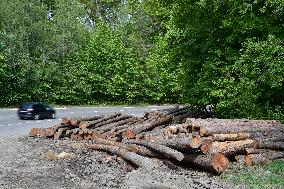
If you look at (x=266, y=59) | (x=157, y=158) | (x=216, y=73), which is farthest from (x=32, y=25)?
(x=157, y=158)

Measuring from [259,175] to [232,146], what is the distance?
6.09ft

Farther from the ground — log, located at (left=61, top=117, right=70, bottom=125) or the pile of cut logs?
log, located at (left=61, top=117, right=70, bottom=125)

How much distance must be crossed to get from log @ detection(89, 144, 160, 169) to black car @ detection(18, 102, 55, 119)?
1887 cm

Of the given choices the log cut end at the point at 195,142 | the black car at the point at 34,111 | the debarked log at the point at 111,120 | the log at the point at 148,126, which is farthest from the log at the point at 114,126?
the black car at the point at 34,111

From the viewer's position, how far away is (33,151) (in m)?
17.0

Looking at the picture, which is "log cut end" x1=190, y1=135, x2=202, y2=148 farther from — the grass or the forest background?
the forest background

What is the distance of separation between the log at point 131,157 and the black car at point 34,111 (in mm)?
18866

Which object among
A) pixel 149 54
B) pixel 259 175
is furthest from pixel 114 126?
pixel 149 54

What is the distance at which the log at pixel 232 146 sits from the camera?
14105 mm

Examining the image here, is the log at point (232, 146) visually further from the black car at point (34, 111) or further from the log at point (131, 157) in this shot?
the black car at point (34, 111)

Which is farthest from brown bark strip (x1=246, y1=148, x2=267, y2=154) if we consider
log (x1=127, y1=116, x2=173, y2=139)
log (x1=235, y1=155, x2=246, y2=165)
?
log (x1=127, y1=116, x2=173, y2=139)

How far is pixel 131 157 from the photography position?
13.5 m

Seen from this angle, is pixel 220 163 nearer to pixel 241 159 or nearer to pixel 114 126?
pixel 241 159

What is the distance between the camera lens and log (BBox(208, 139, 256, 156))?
46.3ft
